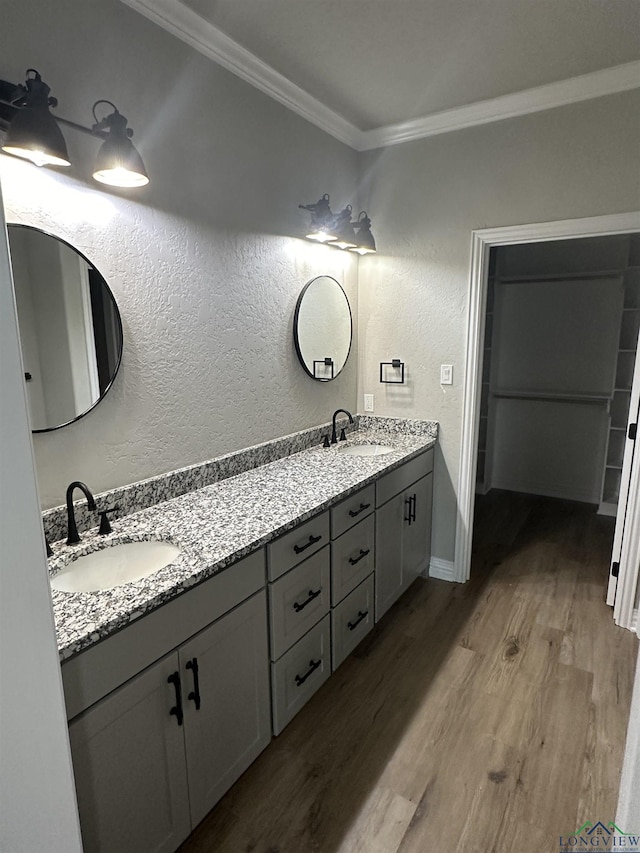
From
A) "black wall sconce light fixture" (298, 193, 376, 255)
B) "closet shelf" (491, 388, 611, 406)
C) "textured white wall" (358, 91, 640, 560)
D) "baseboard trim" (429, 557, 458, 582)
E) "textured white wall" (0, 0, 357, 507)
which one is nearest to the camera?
"textured white wall" (0, 0, 357, 507)

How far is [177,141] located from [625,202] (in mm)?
2014

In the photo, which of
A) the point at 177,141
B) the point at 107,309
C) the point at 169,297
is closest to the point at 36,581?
the point at 107,309

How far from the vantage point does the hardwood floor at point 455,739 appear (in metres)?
1.50

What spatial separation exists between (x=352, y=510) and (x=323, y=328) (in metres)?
1.15

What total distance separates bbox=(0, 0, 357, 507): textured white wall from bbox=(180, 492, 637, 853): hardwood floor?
3.86ft

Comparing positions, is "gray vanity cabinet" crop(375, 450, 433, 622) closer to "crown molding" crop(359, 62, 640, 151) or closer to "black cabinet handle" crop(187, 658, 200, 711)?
"black cabinet handle" crop(187, 658, 200, 711)

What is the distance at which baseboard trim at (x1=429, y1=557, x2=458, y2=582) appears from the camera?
300cm

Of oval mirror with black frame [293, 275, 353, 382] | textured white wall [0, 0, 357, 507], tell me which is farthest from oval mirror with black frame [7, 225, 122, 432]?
oval mirror with black frame [293, 275, 353, 382]

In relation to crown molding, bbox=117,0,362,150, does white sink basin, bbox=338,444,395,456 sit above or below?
below

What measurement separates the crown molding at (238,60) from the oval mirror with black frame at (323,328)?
805mm

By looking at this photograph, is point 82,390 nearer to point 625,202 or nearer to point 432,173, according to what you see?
point 432,173

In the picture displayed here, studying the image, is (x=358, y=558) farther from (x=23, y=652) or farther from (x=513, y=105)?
(x=513, y=105)

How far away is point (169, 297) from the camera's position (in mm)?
1860

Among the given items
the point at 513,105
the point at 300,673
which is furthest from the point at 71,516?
the point at 513,105
